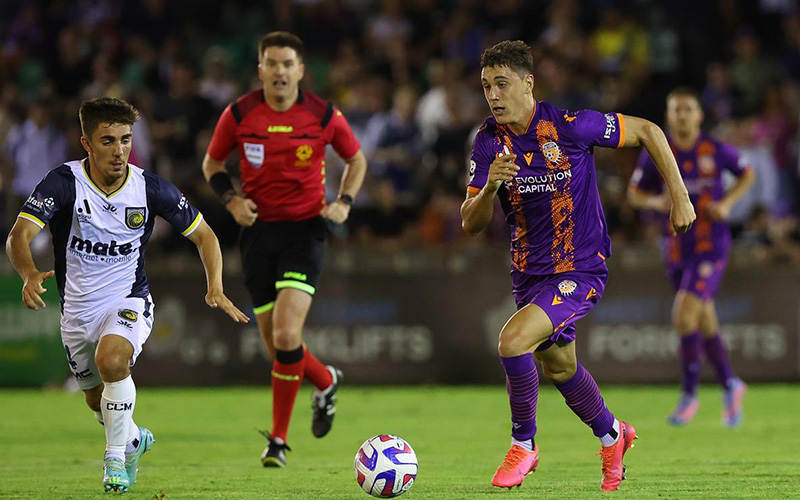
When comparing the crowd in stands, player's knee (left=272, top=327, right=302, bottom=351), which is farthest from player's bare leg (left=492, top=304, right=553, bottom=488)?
the crowd in stands

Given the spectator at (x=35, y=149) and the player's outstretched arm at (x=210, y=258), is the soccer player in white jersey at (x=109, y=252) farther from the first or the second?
the spectator at (x=35, y=149)

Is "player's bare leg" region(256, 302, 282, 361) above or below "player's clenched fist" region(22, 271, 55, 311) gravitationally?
below

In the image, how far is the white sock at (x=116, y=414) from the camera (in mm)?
6996

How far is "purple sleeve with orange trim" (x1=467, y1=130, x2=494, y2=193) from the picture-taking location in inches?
281

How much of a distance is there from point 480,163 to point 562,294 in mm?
867

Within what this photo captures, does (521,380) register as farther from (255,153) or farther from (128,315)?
(255,153)

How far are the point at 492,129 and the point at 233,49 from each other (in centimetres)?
1231

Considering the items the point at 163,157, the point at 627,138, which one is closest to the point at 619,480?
the point at 627,138

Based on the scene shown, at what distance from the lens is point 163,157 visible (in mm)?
16391

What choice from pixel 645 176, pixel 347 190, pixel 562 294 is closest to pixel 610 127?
pixel 562 294

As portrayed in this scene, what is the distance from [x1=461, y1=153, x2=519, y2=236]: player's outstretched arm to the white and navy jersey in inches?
65.7

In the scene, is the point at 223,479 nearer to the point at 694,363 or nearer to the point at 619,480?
the point at 619,480

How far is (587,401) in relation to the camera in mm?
7223

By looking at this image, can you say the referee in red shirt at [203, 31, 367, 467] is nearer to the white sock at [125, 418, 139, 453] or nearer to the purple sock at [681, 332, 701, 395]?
the white sock at [125, 418, 139, 453]
